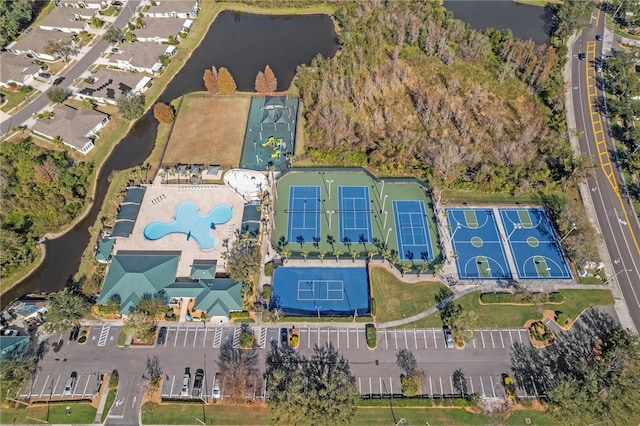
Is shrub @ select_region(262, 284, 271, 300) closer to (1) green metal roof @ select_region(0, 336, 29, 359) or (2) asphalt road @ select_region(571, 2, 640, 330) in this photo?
(1) green metal roof @ select_region(0, 336, 29, 359)

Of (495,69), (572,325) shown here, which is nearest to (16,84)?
(495,69)

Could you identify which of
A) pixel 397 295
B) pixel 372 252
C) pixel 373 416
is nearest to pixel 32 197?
pixel 372 252

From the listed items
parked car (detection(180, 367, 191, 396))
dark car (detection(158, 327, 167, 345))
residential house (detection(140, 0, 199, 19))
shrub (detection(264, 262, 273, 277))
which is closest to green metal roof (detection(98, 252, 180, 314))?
dark car (detection(158, 327, 167, 345))

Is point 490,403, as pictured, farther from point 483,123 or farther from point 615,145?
point 615,145

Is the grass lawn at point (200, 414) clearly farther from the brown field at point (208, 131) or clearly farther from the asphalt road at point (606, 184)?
the asphalt road at point (606, 184)

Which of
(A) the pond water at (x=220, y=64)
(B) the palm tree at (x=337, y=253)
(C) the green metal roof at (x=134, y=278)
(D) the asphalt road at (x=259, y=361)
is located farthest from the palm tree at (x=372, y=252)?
(A) the pond water at (x=220, y=64)
